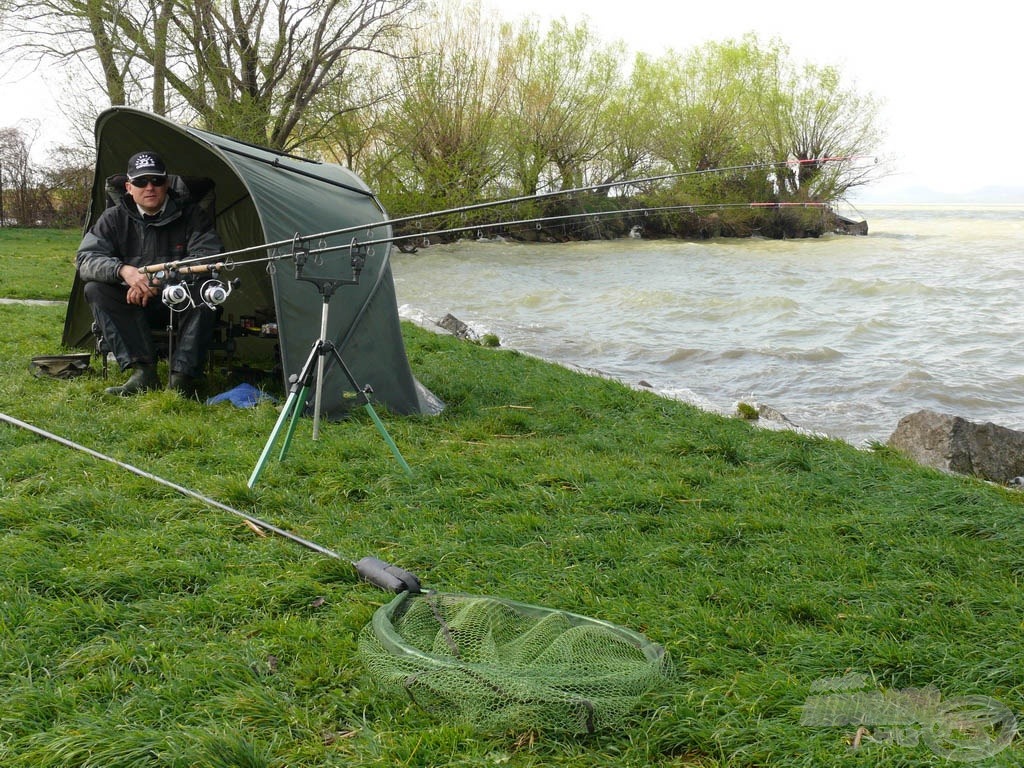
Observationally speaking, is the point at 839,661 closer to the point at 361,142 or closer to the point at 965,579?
the point at 965,579

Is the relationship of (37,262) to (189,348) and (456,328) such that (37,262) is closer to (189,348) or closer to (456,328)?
(456,328)

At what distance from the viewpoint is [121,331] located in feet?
20.7

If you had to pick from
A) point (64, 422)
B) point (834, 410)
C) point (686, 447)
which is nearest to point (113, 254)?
point (64, 422)

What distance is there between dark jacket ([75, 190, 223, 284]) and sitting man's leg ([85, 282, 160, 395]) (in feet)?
0.79

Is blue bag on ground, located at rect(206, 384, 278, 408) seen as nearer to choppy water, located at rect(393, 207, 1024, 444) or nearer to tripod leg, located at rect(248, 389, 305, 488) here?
tripod leg, located at rect(248, 389, 305, 488)

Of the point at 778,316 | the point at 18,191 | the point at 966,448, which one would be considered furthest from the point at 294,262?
the point at 18,191

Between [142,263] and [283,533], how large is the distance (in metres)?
3.70

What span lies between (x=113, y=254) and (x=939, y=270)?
747 inches

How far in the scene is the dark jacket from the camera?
6.43 meters

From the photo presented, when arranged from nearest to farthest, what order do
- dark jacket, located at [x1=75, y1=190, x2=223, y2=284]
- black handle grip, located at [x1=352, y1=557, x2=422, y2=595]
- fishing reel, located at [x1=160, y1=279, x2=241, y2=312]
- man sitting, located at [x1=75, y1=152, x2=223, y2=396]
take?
black handle grip, located at [x1=352, y1=557, x2=422, y2=595], fishing reel, located at [x1=160, y1=279, x2=241, y2=312], man sitting, located at [x1=75, y1=152, x2=223, y2=396], dark jacket, located at [x1=75, y1=190, x2=223, y2=284]

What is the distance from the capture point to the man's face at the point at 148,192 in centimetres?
632

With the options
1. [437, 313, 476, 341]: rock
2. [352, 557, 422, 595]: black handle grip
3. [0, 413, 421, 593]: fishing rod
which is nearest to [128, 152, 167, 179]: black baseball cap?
[0, 413, 421, 593]: fishing rod

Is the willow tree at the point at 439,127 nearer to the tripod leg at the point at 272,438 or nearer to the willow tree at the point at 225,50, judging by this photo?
the willow tree at the point at 225,50

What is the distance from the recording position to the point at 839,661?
8.98 ft
